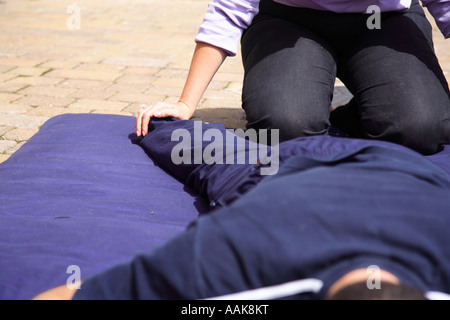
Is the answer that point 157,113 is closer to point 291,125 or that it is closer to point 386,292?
point 291,125

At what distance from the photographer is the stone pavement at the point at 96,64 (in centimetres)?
297

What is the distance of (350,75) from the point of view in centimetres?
225

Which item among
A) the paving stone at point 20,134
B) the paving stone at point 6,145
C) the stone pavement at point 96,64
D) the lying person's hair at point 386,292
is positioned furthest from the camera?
the stone pavement at point 96,64

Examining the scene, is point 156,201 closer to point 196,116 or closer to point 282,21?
point 282,21

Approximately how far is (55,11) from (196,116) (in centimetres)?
317

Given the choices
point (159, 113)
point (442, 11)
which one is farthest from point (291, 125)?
point (442, 11)

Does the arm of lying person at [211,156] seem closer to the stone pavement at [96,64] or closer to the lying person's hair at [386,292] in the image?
the lying person's hair at [386,292]

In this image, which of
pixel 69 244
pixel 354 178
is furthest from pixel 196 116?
pixel 354 178

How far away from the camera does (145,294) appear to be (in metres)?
0.99

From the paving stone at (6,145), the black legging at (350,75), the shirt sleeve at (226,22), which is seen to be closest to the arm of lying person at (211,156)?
the black legging at (350,75)

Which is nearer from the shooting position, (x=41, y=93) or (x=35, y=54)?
(x=41, y=93)

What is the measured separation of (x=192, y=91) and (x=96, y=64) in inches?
71.7

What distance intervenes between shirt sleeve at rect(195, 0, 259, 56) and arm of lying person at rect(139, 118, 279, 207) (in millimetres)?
319

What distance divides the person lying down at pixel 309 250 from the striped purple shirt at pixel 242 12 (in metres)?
1.17
